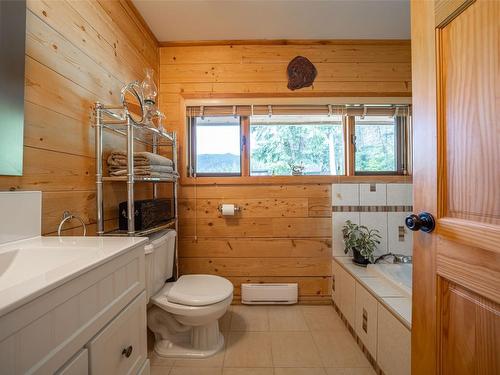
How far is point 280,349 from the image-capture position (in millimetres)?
1572

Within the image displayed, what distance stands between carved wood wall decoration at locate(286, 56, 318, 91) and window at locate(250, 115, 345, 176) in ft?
0.89

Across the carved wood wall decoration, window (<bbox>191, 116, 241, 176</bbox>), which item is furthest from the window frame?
the carved wood wall decoration

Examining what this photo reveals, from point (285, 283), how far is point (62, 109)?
1926mm

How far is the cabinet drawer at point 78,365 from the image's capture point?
1.80 ft

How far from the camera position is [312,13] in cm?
179

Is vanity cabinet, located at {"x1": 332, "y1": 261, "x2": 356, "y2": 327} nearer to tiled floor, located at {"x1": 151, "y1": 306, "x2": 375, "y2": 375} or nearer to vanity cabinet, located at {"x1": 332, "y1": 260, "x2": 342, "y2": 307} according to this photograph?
vanity cabinet, located at {"x1": 332, "y1": 260, "x2": 342, "y2": 307}

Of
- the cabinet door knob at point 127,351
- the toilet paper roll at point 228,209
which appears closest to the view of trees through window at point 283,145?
the toilet paper roll at point 228,209

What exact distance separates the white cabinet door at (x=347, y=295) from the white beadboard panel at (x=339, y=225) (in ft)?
0.75

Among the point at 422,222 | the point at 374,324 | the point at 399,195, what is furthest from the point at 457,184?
the point at 399,195

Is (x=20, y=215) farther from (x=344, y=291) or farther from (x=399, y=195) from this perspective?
(x=399, y=195)

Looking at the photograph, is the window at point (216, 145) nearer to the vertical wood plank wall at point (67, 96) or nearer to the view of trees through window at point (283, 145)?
the view of trees through window at point (283, 145)

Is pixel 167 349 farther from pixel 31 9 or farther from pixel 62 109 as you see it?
pixel 31 9

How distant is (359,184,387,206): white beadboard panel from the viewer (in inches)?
83.9

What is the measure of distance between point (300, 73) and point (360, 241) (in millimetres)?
1483
